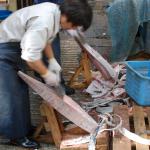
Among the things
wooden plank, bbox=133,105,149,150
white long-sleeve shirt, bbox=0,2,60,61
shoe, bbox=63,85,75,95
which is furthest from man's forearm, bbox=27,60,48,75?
shoe, bbox=63,85,75,95

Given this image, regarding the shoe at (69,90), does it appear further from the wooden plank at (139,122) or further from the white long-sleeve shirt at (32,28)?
the white long-sleeve shirt at (32,28)

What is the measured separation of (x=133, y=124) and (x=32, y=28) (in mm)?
1363

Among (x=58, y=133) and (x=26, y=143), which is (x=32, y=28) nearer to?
(x=58, y=133)

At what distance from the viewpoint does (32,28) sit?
3182 mm

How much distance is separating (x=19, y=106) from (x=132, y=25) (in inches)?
106

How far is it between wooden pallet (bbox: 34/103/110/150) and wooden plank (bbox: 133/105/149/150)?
28 cm

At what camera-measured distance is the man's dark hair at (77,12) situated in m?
3.10

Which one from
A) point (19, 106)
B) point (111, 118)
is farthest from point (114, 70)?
point (19, 106)

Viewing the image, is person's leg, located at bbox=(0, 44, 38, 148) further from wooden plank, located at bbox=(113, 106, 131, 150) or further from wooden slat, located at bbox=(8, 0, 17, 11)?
wooden slat, located at bbox=(8, 0, 17, 11)

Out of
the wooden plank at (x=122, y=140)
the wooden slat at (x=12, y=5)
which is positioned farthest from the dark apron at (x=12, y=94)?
the wooden slat at (x=12, y=5)

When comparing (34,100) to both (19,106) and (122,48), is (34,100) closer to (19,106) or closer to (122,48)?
(19,106)

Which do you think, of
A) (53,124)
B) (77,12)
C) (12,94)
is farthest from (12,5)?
(77,12)

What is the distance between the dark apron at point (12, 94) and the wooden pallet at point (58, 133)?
0.66 ft

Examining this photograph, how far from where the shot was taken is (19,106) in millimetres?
3600
